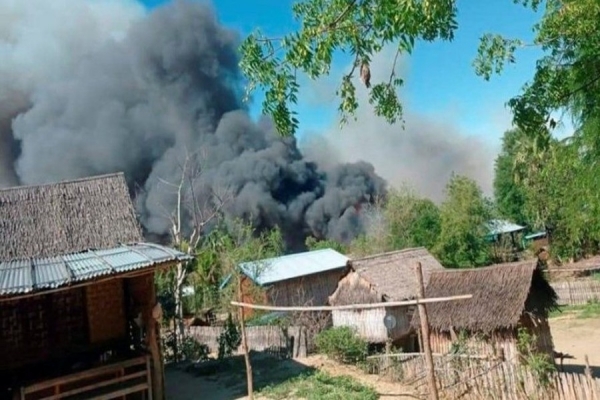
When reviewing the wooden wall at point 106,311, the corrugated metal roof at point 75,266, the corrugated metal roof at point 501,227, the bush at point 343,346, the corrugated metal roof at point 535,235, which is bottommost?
the bush at point 343,346

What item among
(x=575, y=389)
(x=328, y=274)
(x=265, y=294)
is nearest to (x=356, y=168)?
(x=328, y=274)

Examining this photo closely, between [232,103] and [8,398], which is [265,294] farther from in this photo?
[232,103]

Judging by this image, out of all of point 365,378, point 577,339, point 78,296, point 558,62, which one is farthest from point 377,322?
point 558,62

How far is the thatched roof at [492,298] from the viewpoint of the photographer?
13336 millimetres

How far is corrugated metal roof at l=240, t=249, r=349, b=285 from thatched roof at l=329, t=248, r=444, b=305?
409 centimetres

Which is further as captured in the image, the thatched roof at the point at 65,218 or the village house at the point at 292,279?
the village house at the point at 292,279

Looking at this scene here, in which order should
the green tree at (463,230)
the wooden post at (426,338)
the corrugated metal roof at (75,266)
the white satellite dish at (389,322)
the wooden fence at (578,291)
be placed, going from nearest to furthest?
the wooden post at (426,338)
the corrugated metal roof at (75,266)
the white satellite dish at (389,322)
the wooden fence at (578,291)
the green tree at (463,230)

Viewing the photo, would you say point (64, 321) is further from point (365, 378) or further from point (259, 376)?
point (365, 378)

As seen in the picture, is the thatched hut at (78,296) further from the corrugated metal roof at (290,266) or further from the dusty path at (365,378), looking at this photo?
the corrugated metal roof at (290,266)

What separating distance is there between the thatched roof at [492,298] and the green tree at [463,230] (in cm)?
1433

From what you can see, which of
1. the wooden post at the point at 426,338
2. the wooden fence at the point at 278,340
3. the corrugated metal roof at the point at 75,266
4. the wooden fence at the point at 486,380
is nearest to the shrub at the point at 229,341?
the wooden fence at the point at 278,340

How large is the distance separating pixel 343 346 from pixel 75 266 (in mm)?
7877

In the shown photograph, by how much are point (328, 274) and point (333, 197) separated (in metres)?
22.3

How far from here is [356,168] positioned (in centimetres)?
5216
